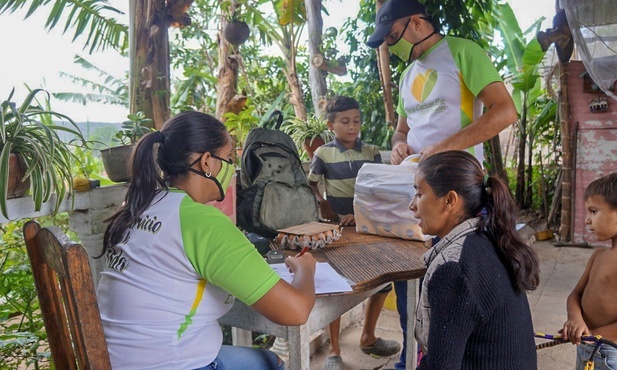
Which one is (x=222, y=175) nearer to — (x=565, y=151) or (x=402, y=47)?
(x=402, y=47)

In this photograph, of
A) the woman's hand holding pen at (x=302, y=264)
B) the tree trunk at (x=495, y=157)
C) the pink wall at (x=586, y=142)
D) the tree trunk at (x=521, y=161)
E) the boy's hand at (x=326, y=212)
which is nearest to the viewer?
the woman's hand holding pen at (x=302, y=264)

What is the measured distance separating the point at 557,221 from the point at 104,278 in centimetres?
633

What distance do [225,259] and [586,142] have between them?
19.0 ft

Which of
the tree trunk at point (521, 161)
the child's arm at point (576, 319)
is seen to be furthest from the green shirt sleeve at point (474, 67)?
the tree trunk at point (521, 161)

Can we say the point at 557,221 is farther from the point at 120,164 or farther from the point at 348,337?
the point at 120,164

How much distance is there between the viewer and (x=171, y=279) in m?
1.38

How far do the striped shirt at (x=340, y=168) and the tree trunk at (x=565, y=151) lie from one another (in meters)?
3.65

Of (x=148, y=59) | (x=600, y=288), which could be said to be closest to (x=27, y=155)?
(x=148, y=59)

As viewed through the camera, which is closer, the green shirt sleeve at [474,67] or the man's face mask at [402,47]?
the green shirt sleeve at [474,67]

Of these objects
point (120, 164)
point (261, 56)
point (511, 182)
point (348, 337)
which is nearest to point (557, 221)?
point (511, 182)

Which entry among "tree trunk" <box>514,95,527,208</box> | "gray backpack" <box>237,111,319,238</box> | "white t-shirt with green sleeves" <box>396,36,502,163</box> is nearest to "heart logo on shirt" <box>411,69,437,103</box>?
"white t-shirt with green sleeves" <box>396,36,502,163</box>

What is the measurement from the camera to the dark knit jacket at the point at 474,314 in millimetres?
1306

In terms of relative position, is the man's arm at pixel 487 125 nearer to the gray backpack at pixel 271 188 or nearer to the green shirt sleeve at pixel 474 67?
the green shirt sleeve at pixel 474 67

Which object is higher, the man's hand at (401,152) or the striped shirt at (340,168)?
the man's hand at (401,152)
